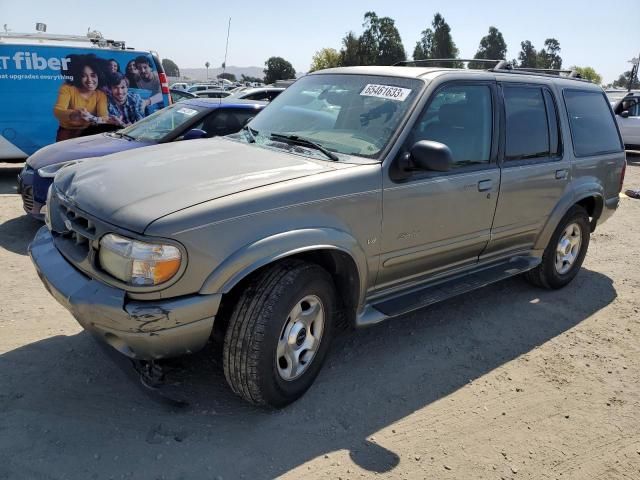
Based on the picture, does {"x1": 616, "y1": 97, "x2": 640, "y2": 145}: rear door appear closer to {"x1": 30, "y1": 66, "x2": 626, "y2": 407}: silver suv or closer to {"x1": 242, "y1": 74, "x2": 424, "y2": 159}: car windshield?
{"x1": 30, "y1": 66, "x2": 626, "y2": 407}: silver suv

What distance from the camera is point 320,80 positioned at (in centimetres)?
411

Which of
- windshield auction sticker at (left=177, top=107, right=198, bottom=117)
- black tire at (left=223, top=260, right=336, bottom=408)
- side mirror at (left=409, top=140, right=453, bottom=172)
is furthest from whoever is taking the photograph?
windshield auction sticker at (left=177, top=107, right=198, bottom=117)

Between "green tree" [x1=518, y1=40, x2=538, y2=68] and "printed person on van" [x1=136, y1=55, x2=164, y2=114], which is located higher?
"green tree" [x1=518, y1=40, x2=538, y2=68]

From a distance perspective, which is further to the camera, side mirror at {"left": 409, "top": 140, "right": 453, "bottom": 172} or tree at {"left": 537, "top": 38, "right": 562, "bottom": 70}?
tree at {"left": 537, "top": 38, "right": 562, "bottom": 70}

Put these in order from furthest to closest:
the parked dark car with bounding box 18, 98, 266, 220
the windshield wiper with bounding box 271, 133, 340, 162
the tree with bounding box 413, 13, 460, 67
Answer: the tree with bounding box 413, 13, 460, 67
the parked dark car with bounding box 18, 98, 266, 220
the windshield wiper with bounding box 271, 133, 340, 162

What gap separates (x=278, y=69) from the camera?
57.7 meters

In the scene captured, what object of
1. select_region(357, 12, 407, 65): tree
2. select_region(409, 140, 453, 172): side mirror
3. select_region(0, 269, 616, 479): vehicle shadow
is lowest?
select_region(0, 269, 616, 479): vehicle shadow

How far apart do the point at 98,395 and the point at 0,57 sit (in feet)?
22.1

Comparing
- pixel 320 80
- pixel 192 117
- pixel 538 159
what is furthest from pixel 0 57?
pixel 538 159

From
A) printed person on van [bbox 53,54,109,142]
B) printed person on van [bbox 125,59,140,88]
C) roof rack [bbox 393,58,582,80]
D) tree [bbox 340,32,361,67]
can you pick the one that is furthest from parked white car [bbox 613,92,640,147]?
tree [bbox 340,32,361,67]

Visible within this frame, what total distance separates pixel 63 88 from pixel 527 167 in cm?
698

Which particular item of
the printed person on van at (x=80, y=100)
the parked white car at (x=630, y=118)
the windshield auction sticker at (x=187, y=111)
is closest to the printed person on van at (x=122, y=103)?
the printed person on van at (x=80, y=100)

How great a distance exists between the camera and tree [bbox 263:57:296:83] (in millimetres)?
57281

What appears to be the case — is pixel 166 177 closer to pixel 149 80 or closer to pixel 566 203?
pixel 566 203
